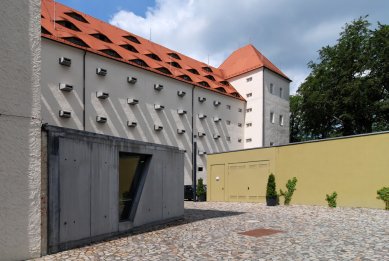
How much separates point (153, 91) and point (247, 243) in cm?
2728

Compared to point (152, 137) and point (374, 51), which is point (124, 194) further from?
point (374, 51)

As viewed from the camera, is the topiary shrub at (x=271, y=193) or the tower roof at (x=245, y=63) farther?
the tower roof at (x=245, y=63)

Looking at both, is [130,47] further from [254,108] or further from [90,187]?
[90,187]

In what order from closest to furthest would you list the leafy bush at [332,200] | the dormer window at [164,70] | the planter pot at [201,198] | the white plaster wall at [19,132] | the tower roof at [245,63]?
the white plaster wall at [19,132], the leafy bush at [332,200], the planter pot at [201,198], the dormer window at [164,70], the tower roof at [245,63]

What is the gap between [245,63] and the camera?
49125 mm

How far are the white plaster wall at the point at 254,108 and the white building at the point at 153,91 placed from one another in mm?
125

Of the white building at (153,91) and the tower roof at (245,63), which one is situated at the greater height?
the tower roof at (245,63)

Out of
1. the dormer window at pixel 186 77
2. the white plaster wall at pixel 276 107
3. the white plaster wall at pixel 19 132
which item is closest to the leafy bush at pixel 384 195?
the white plaster wall at pixel 19 132

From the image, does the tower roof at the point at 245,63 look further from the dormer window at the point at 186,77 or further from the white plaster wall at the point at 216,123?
the dormer window at the point at 186,77

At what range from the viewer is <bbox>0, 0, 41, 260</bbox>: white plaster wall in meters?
7.10

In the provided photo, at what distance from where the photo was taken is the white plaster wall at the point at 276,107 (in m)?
45.5

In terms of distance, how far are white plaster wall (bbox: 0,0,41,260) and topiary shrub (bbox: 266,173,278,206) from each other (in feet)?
55.6

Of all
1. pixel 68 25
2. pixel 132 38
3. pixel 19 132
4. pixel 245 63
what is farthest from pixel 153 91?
pixel 19 132

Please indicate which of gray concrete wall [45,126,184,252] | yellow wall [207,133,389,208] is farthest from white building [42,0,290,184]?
gray concrete wall [45,126,184,252]
